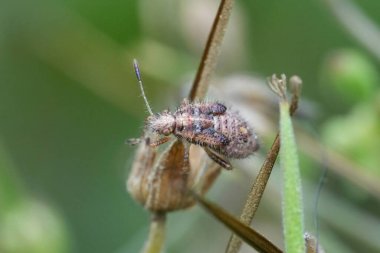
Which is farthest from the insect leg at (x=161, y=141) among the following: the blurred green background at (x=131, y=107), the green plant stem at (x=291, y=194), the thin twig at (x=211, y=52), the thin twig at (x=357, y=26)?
the thin twig at (x=357, y=26)

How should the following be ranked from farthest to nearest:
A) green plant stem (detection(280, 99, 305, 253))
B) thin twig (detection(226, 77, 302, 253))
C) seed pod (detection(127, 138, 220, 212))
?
seed pod (detection(127, 138, 220, 212)) < thin twig (detection(226, 77, 302, 253)) < green plant stem (detection(280, 99, 305, 253))

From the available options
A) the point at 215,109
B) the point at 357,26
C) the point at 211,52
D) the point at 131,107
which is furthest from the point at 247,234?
the point at 131,107

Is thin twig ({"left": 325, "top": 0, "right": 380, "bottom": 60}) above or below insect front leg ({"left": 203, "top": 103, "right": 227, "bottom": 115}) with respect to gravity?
above

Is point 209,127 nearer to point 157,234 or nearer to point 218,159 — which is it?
point 218,159

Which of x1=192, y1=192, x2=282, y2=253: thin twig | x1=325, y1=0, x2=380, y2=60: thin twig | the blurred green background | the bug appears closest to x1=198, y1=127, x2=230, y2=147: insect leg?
the bug

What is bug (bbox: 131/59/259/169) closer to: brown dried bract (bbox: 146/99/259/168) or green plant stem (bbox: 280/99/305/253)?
brown dried bract (bbox: 146/99/259/168)

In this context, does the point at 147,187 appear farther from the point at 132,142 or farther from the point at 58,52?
the point at 58,52

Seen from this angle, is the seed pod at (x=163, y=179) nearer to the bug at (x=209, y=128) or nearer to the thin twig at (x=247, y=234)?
the bug at (x=209, y=128)
